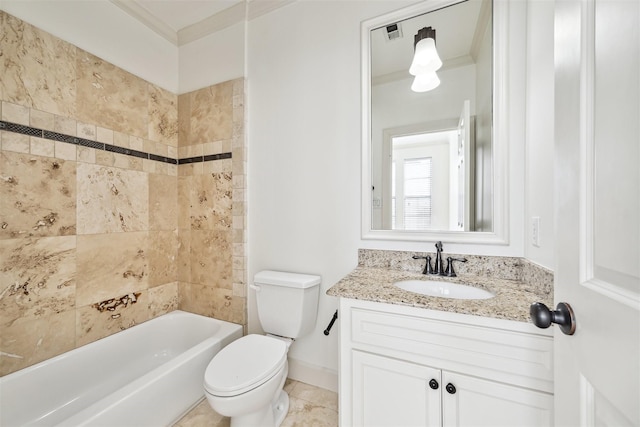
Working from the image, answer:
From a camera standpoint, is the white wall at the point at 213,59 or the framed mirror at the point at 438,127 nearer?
the framed mirror at the point at 438,127

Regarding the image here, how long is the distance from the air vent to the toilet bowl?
1.86m

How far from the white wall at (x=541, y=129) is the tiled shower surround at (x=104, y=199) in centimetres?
167

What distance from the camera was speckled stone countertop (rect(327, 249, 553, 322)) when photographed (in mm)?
868

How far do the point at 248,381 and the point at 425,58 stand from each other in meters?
1.88

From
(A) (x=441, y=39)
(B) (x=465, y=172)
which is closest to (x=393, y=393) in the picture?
(B) (x=465, y=172)

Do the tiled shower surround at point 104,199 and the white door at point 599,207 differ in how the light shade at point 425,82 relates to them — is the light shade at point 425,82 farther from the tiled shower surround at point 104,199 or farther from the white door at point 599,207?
the tiled shower surround at point 104,199

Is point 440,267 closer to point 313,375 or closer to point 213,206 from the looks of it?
point 313,375

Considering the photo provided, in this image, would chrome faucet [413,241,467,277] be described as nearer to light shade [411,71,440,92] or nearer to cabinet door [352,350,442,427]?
cabinet door [352,350,442,427]

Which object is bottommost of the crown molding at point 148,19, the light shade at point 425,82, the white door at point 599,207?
the white door at point 599,207

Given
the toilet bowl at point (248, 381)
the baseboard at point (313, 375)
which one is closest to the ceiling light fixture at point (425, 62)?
the toilet bowl at point (248, 381)

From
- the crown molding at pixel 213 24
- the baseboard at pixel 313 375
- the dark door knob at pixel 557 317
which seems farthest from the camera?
the crown molding at pixel 213 24

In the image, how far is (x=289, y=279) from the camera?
5.07ft

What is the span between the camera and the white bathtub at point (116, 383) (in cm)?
115

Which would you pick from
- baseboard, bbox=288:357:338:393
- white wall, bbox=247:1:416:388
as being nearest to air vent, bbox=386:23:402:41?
white wall, bbox=247:1:416:388
